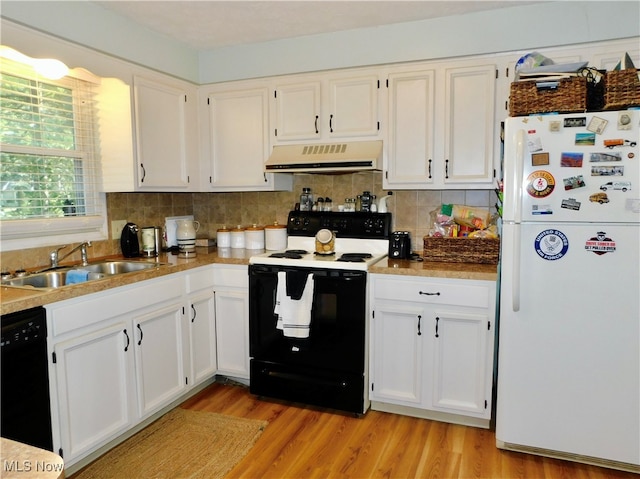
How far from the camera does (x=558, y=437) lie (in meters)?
2.22

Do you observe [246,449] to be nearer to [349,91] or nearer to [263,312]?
[263,312]

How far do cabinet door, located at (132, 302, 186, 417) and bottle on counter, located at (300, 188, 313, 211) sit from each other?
3.83 feet

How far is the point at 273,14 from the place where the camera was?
8.74 feet

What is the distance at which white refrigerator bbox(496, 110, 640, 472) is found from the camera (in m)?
2.02

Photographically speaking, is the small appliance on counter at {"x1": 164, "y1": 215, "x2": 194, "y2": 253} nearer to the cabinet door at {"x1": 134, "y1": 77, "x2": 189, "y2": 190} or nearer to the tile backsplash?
the tile backsplash

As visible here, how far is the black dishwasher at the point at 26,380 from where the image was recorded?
1.77 m

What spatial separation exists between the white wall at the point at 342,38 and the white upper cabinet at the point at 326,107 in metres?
0.10

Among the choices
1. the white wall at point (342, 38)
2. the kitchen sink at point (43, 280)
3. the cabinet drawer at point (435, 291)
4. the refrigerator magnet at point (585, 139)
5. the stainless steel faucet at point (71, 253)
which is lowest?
the cabinet drawer at point (435, 291)

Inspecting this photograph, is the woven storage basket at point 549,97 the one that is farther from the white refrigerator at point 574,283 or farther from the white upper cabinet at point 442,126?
the white upper cabinet at point 442,126

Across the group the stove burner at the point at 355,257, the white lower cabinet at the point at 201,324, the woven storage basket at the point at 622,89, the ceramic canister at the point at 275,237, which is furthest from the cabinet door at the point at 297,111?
the woven storage basket at the point at 622,89

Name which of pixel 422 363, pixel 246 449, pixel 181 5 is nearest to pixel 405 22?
pixel 181 5

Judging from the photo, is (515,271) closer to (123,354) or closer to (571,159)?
(571,159)

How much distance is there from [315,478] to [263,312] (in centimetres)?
103

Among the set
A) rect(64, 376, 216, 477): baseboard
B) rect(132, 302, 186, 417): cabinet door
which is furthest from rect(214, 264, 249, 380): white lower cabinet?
rect(132, 302, 186, 417): cabinet door
